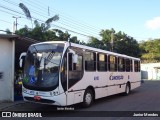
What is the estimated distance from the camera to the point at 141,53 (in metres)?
72.8

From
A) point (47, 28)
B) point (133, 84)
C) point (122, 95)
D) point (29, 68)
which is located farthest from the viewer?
point (47, 28)

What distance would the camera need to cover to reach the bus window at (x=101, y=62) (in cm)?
1467

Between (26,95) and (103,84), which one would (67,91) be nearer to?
(26,95)

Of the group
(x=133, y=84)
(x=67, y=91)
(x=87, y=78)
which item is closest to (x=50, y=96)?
(x=67, y=91)

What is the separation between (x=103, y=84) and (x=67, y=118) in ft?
16.6

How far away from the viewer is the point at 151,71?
5909 centimetres

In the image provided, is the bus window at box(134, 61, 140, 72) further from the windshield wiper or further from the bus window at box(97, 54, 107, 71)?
the windshield wiper

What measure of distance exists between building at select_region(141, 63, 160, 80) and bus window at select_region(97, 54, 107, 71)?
4447 cm

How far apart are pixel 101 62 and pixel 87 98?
2.65m

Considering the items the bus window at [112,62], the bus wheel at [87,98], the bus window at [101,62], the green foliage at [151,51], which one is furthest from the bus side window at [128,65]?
the green foliage at [151,51]

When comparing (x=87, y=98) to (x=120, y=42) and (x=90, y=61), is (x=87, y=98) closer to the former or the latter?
(x=90, y=61)

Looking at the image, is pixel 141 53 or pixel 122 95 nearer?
pixel 122 95

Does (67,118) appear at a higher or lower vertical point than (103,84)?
lower

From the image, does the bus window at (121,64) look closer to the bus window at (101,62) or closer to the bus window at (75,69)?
the bus window at (101,62)
